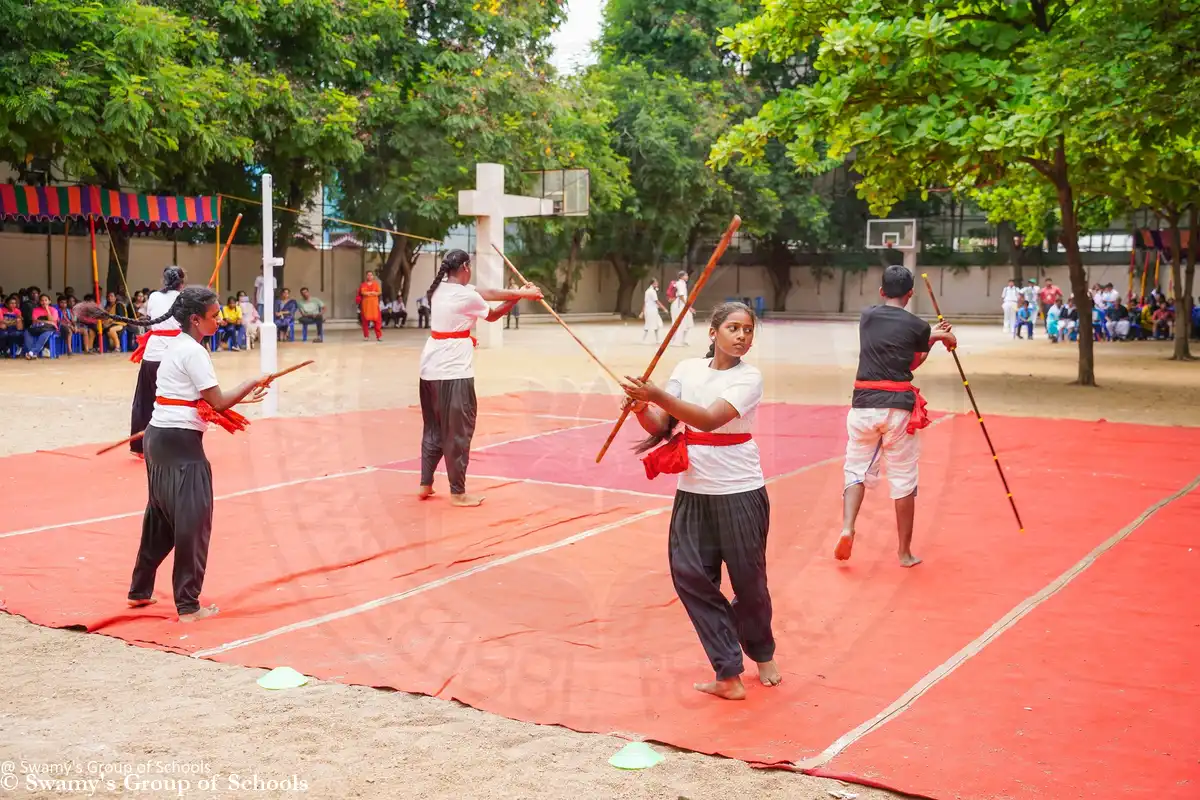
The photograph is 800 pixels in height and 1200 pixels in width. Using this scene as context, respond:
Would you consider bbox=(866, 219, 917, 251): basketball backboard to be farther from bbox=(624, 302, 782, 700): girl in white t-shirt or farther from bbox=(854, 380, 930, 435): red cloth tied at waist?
bbox=(624, 302, 782, 700): girl in white t-shirt

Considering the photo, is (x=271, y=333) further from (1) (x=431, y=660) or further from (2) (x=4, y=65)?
(1) (x=431, y=660)

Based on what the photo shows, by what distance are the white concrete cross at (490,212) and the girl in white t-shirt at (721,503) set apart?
20897mm

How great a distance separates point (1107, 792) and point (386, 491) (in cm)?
662

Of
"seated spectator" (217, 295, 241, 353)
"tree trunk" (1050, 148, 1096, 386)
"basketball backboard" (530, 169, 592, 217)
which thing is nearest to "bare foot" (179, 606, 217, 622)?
"tree trunk" (1050, 148, 1096, 386)

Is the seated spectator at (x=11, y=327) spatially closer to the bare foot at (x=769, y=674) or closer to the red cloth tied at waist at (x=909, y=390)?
the red cloth tied at waist at (x=909, y=390)

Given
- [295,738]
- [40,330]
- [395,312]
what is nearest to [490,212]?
[40,330]

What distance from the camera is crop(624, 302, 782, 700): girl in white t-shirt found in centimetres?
502

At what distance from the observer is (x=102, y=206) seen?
74.7 feet

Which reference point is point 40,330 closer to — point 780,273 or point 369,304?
point 369,304

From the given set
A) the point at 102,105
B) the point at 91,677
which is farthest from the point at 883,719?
the point at 102,105

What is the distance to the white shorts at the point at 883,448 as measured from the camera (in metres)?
7.30

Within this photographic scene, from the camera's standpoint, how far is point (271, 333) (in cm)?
1514

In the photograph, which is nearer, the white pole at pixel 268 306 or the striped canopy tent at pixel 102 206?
the white pole at pixel 268 306

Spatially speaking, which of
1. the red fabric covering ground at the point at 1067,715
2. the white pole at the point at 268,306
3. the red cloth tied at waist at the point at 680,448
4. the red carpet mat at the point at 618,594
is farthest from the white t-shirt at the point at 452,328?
the white pole at the point at 268,306
